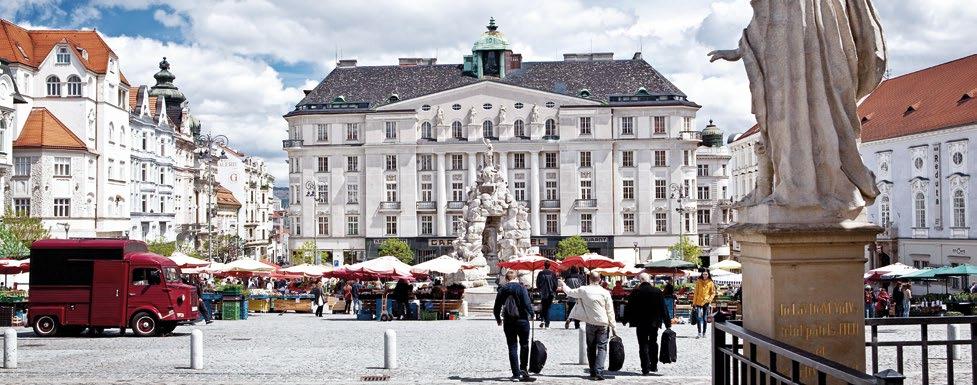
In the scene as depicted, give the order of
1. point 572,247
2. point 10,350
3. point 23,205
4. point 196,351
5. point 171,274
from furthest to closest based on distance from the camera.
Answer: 1. point 572,247
2. point 23,205
3. point 171,274
4. point 10,350
5. point 196,351

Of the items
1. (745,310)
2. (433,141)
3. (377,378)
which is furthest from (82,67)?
(745,310)

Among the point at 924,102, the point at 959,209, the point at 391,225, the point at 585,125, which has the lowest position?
the point at 391,225

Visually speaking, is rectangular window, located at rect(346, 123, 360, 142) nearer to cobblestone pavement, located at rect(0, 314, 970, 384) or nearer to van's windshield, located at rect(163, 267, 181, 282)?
cobblestone pavement, located at rect(0, 314, 970, 384)

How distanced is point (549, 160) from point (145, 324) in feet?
210

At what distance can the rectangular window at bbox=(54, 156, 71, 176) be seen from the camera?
66875mm

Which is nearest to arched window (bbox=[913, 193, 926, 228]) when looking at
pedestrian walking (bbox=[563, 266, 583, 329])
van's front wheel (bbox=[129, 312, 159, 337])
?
pedestrian walking (bbox=[563, 266, 583, 329])

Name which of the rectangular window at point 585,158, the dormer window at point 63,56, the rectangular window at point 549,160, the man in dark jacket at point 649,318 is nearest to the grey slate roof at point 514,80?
the rectangular window at point 585,158

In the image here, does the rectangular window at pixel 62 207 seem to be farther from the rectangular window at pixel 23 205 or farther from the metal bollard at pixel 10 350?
the metal bollard at pixel 10 350

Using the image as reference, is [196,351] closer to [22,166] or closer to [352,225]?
[22,166]

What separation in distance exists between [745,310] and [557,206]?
267 ft

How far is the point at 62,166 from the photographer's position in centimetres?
6738

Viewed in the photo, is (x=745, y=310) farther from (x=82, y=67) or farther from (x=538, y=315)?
(x=82, y=67)

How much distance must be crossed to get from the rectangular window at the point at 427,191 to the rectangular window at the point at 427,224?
1.30 m

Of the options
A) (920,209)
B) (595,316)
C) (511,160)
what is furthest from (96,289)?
(511,160)
